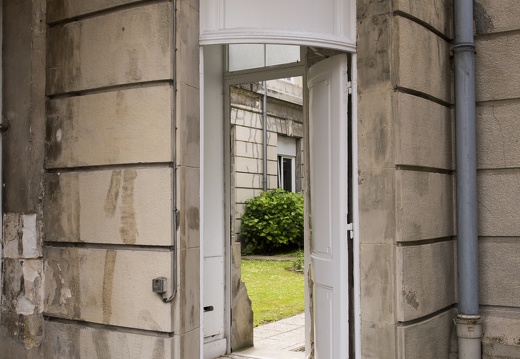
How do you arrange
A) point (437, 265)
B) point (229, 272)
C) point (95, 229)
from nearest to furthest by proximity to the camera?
point (95, 229), point (437, 265), point (229, 272)

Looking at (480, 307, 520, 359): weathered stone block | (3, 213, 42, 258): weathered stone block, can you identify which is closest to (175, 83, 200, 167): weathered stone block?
(3, 213, 42, 258): weathered stone block

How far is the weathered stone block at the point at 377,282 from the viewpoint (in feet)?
16.3

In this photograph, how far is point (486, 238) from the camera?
222 inches

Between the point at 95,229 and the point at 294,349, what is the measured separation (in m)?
3.50

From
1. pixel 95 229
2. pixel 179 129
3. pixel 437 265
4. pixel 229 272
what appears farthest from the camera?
pixel 229 272

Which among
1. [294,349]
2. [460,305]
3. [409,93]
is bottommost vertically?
[294,349]

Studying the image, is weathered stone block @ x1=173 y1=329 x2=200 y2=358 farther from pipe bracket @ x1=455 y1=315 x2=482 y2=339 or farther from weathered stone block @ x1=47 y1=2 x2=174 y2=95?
pipe bracket @ x1=455 y1=315 x2=482 y2=339

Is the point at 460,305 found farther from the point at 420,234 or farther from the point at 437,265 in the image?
the point at 420,234

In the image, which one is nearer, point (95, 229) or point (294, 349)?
point (95, 229)

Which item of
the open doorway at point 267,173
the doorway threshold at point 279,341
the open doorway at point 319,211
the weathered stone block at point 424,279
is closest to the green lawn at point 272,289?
the open doorway at point 267,173

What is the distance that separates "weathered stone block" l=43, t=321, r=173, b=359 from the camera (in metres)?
4.71

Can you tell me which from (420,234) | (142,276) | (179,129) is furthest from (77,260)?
→ (420,234)

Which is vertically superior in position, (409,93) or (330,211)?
(409,93)

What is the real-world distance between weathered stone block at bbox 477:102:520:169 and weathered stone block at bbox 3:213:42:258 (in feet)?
13.3
